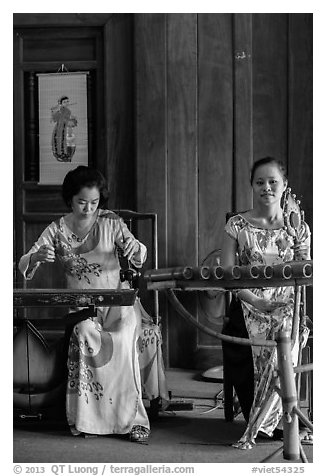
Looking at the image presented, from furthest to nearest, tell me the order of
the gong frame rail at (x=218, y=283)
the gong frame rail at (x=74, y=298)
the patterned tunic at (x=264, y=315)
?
the patterned tunic at (x=264, y=315) < the gong frame rail at (x=74, y=298) < the gong frame rail at (x=218, y=283)

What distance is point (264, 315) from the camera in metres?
3.01

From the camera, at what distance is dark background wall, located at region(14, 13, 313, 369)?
14.3 feet

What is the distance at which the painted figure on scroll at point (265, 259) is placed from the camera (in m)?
2.91

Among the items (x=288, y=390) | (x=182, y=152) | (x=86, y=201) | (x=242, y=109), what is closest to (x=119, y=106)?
(x=182, y=152)

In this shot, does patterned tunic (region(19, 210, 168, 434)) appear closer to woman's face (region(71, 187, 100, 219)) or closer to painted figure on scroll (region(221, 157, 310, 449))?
woman's face (region(71, 187, 100, 219))

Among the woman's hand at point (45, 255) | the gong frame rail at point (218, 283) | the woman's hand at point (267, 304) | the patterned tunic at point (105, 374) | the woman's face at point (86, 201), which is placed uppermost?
the woman's face at point (86, 201)

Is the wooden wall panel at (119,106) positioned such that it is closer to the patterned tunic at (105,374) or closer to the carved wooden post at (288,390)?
the patterned tunic at (105,374)

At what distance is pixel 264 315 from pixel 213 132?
1.71m

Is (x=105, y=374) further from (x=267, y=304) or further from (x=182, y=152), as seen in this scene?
(x=182, y=152)

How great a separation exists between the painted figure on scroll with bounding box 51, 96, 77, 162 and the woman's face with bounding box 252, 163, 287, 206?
185cm

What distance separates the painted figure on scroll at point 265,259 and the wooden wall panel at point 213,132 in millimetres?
1238

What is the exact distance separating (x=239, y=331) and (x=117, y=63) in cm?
216

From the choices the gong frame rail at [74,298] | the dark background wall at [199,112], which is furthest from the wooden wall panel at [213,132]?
the gong frame rail at [74,298]
